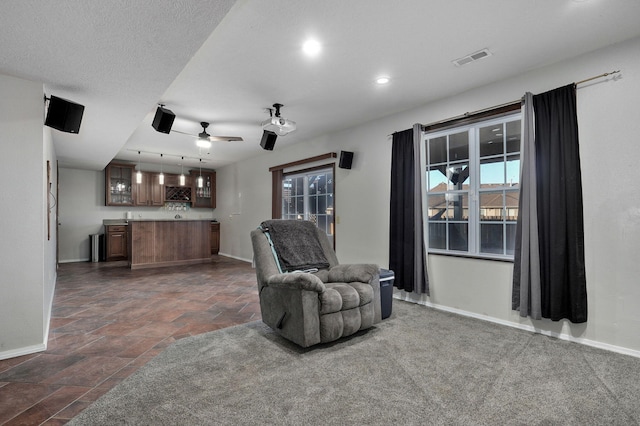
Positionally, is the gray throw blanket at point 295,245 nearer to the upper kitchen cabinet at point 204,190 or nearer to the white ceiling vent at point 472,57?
the white ceiling vent at point 472,57

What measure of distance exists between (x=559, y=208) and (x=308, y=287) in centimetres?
237

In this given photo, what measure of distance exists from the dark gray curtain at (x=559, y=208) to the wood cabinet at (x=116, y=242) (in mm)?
8381

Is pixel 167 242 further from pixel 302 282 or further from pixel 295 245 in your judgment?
pixel 302 282

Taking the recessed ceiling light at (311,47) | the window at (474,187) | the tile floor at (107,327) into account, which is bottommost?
the tile floor at (107,327)

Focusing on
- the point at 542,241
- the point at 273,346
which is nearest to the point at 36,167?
the point at 273,346

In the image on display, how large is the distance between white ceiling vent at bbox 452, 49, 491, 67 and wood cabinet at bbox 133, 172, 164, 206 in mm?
7717

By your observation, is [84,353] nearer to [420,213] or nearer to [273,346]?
[273,346]

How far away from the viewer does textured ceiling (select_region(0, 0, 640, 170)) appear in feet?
6.25

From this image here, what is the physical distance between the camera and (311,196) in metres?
5.84

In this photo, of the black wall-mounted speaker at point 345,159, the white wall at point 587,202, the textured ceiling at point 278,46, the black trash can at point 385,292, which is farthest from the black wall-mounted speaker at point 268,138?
the black trash can at point 385,292

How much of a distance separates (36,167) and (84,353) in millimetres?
1618

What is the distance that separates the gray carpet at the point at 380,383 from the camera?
1673 mm

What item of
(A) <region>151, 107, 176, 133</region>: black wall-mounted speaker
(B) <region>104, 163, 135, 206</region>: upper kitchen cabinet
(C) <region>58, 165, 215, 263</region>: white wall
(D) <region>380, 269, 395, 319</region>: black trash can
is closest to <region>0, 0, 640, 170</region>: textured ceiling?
(A) <region>151, 107, 176, 133</region>: black wall-mounted speaker

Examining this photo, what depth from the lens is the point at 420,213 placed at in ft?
12.3
